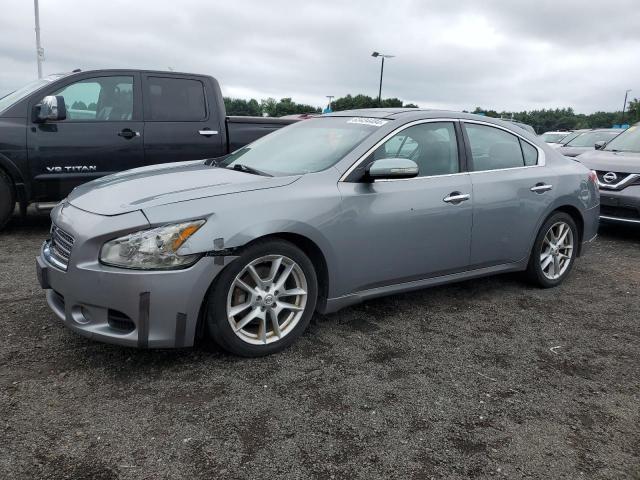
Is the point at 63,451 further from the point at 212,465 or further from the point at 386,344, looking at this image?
the point at 386,344

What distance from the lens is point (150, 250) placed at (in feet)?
9.58

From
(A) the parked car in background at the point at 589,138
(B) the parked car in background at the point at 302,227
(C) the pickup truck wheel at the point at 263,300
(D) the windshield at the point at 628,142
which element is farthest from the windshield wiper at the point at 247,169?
(A) the parked car in background at the point at 589,138

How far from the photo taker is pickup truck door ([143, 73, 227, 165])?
6.51 meters

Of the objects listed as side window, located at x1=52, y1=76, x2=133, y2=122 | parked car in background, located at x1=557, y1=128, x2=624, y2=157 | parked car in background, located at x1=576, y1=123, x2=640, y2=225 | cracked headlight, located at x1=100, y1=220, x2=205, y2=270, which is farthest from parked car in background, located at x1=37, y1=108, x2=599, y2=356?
parked car in background, located at x1=557, y1=128, x2=624, y2=157

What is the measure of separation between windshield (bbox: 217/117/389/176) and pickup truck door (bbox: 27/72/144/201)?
7.96ft

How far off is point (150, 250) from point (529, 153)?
339 centimetres

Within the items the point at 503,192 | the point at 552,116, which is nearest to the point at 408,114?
the point at 503,192

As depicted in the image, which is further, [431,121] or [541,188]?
[541,188]

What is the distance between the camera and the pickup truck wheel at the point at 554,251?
4812 millimetres

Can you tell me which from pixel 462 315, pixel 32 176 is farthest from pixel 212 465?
pixel 32 176

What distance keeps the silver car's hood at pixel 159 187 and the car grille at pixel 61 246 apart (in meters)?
0.20

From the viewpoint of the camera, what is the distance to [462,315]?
4254mm

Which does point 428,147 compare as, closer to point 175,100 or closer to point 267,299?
point 267,299

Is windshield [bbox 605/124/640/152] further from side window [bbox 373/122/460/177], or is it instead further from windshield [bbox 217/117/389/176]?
windshield [bbox 217/117/389/176]
